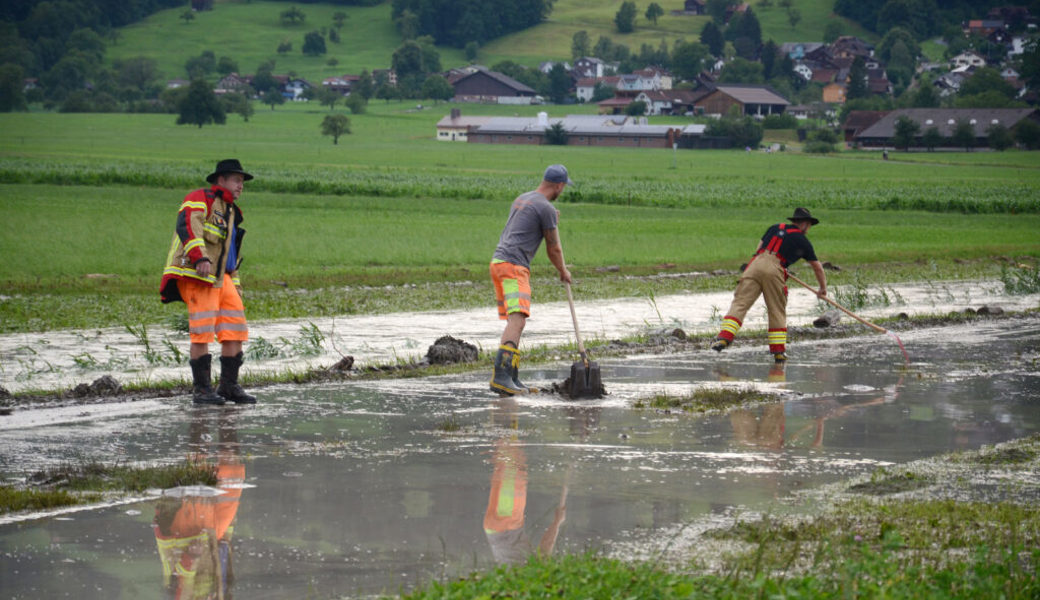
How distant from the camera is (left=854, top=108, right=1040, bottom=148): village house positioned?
117812 millimetres

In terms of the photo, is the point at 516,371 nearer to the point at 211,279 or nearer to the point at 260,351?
the point at 211,279

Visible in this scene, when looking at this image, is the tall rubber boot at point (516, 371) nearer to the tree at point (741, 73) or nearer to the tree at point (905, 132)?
the tree at point (905, 132)

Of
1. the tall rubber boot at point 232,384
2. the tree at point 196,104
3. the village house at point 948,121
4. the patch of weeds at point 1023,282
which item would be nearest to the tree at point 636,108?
the village house at point 948,121

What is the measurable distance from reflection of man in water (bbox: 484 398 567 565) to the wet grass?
6.15ft

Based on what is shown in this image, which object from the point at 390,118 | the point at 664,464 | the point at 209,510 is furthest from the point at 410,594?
the point at 390,118

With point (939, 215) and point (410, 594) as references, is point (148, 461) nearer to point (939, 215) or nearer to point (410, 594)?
point (410, 594)

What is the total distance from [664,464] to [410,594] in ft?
11.4

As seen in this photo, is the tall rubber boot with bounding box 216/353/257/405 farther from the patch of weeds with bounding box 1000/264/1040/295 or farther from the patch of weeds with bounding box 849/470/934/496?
the patch of weeds with bounding box 1000/264/1040/295

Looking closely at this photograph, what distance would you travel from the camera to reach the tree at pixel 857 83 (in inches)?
6914

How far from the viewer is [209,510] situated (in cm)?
748

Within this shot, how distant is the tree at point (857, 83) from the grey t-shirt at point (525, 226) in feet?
558

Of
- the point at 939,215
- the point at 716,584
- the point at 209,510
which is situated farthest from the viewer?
the point at 939,215

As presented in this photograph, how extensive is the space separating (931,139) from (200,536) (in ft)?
384

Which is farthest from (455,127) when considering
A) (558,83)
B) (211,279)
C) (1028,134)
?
(211,279)
